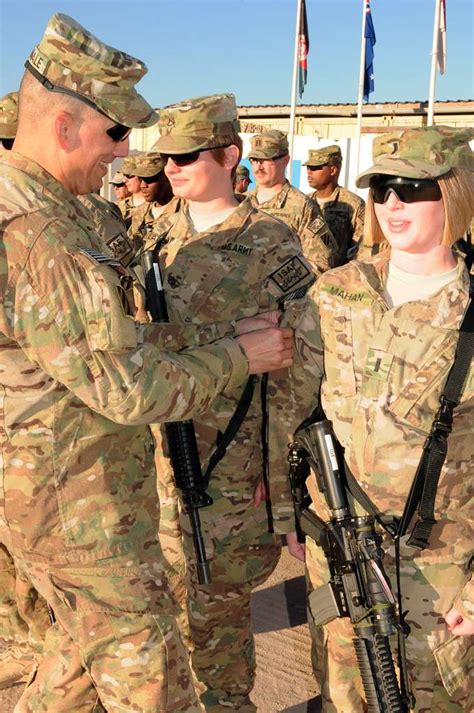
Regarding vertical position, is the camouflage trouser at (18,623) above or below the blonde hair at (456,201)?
below

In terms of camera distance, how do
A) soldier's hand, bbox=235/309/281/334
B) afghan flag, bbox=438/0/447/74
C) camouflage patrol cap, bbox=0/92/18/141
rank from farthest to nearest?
afghan flag, bbox=438/0/447/74 < camouflage patrol cap, bbox=0/92/18/141 < soldier's hand, bbox=235/309/281/334

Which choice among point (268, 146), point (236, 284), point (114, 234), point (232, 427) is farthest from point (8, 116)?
point (268, 146)

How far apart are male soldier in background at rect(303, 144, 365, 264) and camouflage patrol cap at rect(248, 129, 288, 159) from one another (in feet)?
3.53

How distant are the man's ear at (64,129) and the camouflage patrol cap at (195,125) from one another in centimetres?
95

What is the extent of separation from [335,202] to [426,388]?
320 inches

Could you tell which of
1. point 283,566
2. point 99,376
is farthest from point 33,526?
point 283,566

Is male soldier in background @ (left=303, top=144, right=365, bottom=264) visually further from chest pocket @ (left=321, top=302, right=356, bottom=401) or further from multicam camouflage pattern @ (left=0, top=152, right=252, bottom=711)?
multicam camouflage pattern @ (left=0, top=152, right=252, bottom=711)

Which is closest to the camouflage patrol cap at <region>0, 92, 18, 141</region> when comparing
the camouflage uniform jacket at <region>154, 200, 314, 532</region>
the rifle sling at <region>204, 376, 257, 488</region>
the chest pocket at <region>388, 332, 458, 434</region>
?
the camouflage uniform jacket at <region>154, 200, 314, 532</region>

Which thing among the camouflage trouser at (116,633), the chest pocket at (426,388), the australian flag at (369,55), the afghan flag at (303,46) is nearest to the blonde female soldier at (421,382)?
the chest pocket at (426,388)

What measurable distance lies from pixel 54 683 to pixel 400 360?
1.38m

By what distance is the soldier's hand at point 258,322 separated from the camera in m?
2.78

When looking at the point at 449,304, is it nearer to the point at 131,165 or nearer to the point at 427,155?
the point at 427,155

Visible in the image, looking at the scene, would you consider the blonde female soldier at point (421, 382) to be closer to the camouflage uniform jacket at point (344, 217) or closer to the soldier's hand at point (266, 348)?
the soldier's hand at point (266, 348)

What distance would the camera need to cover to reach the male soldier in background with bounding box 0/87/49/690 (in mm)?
3537
